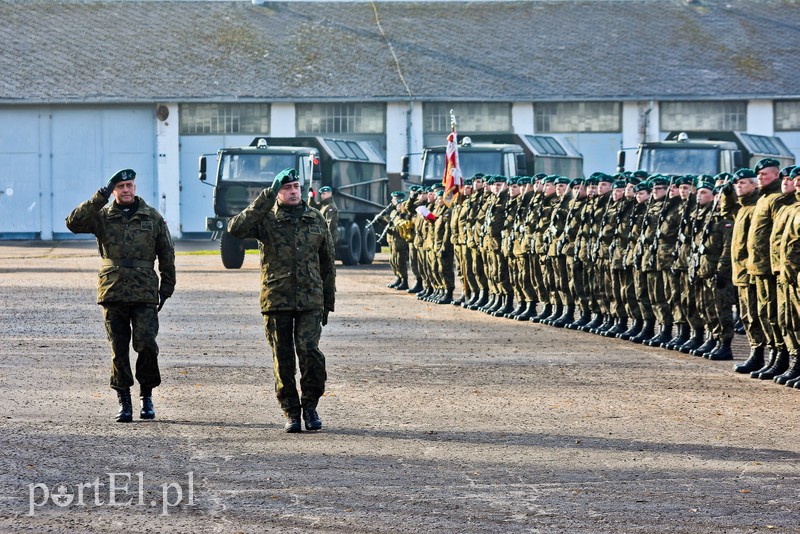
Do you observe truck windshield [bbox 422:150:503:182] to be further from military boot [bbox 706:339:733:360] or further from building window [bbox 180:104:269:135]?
military boot [bbox 706:339:733:360]

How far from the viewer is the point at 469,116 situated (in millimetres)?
51781

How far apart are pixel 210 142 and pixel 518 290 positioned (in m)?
31.2

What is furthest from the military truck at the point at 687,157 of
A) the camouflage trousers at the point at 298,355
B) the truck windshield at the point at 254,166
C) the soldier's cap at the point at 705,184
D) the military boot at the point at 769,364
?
the camouflage trousers at the point at 298,355

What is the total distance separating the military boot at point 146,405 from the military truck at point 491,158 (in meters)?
23.9

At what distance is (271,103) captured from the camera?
169ft

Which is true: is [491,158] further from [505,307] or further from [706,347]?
[706,347]

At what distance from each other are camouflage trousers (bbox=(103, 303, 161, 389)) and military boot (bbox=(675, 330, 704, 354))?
6.78m

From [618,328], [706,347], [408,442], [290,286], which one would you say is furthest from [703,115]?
[408,442]

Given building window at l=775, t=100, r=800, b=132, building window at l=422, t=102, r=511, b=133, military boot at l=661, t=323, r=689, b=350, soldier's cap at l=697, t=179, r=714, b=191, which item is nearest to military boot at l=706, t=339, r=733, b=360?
military boot at l=661, t=323, r=689, b=350

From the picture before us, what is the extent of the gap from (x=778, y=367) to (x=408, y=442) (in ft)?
16.5

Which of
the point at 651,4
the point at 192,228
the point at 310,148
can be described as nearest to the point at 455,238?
the point at 310,148

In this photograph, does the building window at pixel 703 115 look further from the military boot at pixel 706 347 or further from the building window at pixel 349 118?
the military boot at pixel 706 347

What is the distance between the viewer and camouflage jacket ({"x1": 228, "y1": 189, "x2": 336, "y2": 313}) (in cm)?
1095

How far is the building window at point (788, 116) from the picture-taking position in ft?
170
